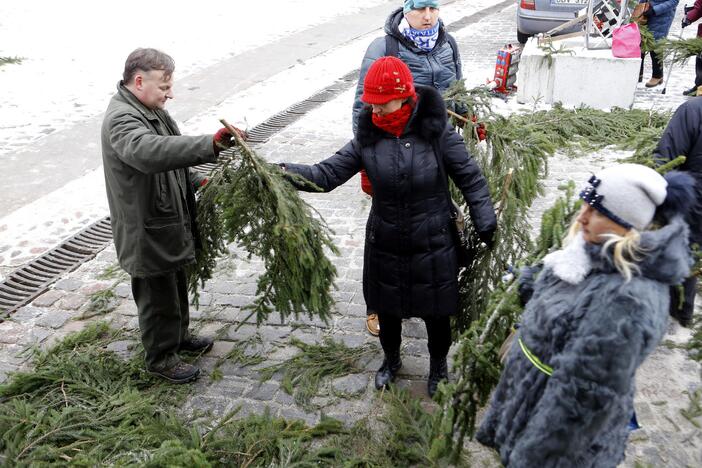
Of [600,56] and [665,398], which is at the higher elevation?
[600,56]

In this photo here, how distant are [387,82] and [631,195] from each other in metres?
1.58

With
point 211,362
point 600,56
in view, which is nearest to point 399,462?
point 211,362

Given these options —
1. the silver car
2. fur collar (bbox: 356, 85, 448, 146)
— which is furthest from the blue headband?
the silver car

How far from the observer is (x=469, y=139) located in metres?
4.41

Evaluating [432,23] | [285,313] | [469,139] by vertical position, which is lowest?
[285,313]

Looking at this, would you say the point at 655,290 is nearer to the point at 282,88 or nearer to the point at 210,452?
the point at 210,452

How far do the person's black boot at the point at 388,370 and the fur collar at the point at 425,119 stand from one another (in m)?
1.50

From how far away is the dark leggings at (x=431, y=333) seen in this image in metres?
3.97

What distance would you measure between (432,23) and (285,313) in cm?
262

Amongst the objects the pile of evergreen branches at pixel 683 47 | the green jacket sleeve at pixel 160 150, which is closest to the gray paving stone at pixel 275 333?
the green jacket sleeve at pixel 160 150

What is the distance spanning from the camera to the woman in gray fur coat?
210 centimetres

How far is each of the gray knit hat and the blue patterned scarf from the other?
3112 mm

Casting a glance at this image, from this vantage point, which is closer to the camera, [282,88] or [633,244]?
[633,244]

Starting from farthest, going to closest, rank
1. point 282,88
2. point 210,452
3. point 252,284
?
point 282,88, point 252,284, point 210,452
